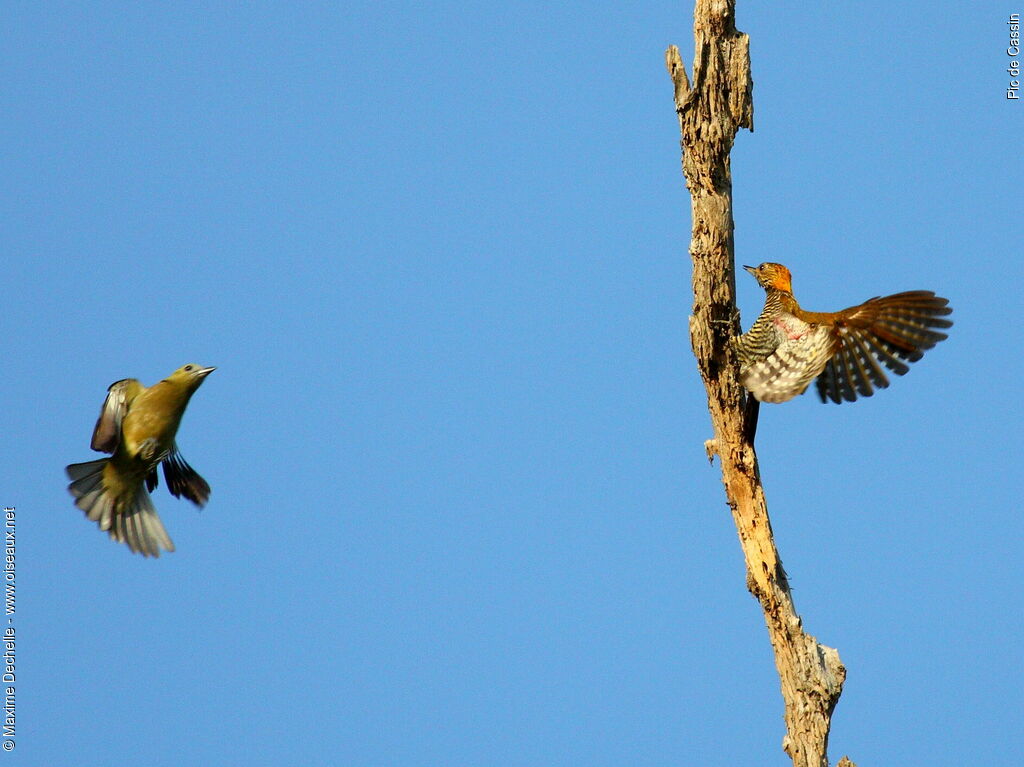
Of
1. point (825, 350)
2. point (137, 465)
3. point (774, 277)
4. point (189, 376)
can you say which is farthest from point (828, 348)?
point (137, 465)

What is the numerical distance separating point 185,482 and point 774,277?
3893mm

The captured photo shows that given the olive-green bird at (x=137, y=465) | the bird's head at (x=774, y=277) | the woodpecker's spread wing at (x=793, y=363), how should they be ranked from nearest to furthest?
the olive-green bird at (x=137, y=465) < the woodpecker's spread wing at (x=793, y=363) < the bird's head at (x=774, y=277)

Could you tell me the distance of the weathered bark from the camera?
7488 mm

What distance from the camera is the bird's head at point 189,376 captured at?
7.54 m

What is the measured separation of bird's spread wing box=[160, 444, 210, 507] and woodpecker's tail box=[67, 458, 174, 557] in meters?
0.21

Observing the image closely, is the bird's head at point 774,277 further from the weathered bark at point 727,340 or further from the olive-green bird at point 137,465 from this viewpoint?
the olive-green bird at point 137,465

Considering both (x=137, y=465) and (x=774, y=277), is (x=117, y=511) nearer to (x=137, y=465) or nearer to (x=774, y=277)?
(x=137, y=465)

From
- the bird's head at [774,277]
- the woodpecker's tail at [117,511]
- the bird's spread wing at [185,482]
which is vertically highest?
the bird's head at [774,277]

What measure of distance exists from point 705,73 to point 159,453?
3.98 m

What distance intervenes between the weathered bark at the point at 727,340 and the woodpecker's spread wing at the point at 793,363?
177mm

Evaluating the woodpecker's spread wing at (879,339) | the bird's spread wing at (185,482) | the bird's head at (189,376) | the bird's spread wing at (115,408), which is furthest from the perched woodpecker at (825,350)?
the bird's spread wing at (115,408)

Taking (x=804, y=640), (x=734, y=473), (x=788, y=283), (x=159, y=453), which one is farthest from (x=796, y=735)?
(x=159, y=453)

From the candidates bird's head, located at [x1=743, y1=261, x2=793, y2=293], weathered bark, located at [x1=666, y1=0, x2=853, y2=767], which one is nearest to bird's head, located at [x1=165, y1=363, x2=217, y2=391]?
weathered bark, located at [x1=666, y1=0, x2=853, y2=767]

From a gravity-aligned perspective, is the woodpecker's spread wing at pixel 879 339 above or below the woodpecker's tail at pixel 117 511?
above
